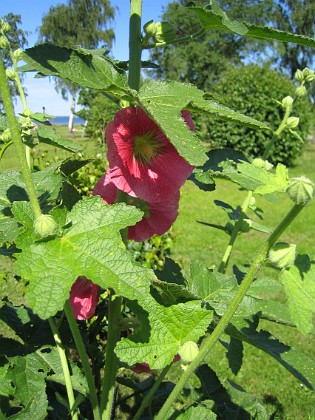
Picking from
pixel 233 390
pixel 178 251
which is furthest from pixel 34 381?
pixel 178 251

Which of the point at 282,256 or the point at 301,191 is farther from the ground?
the point at 301,191

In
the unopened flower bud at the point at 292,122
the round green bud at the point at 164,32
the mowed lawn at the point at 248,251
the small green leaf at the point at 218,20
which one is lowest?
the mowed lawn at the point at 248,251

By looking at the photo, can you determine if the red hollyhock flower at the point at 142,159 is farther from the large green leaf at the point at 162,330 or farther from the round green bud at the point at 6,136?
the round green bud at the point at 6,136

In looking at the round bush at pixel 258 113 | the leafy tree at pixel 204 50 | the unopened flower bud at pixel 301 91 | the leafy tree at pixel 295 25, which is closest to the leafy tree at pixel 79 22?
the leafy tree at pixel 204 50

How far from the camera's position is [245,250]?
5348 mm

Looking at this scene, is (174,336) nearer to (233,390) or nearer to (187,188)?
(233,390)

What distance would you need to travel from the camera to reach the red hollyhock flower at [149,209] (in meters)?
0.96

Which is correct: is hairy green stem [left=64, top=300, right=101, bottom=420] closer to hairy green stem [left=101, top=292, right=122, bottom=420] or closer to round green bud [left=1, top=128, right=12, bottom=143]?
hairy green stem [left=101, top=292, right=122, bottom=420]

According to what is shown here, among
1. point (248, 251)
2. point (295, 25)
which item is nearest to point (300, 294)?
point (248, 251)

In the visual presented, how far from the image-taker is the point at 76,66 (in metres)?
0.77

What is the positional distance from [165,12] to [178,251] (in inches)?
1207

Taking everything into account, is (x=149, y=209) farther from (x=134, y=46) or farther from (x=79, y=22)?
(x=79, y=22)

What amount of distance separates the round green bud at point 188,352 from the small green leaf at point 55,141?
0.52 m

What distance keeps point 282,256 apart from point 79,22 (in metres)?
32.7
